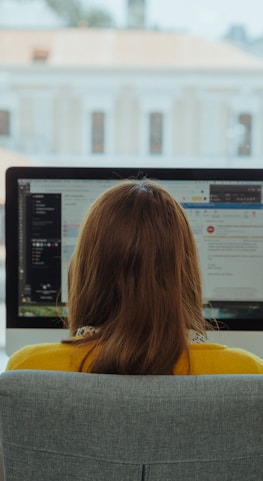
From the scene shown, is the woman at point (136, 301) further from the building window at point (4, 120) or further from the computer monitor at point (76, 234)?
the building window at point (4, 120)

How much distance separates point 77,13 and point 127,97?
0.33 m

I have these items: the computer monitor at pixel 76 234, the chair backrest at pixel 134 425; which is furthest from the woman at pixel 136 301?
the computer monitor at pixel 76 234

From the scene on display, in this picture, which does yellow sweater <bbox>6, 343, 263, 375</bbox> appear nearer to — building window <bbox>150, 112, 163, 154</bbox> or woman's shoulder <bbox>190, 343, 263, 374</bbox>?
woman's shoulder <bbox>190, 343, 263, 374</bbox>

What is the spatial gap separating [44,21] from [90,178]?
3.93 feet

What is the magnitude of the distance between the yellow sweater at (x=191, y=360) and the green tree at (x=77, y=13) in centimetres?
166

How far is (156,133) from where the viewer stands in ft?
7.45

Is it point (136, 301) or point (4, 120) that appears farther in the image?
point (4, 120)

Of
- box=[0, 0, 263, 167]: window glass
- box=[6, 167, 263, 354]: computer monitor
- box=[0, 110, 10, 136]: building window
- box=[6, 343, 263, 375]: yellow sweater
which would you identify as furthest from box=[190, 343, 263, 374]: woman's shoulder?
box=[0, 110, 10, 136]: building window

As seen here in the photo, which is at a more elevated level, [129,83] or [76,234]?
[129,83]

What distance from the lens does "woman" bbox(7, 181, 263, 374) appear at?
781 mm

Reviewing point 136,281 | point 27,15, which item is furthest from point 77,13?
point 136,281

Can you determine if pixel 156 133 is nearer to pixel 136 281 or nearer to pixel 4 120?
pixel 4 120

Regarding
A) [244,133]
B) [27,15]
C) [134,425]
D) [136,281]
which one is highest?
[27,15]

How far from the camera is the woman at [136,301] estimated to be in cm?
78
